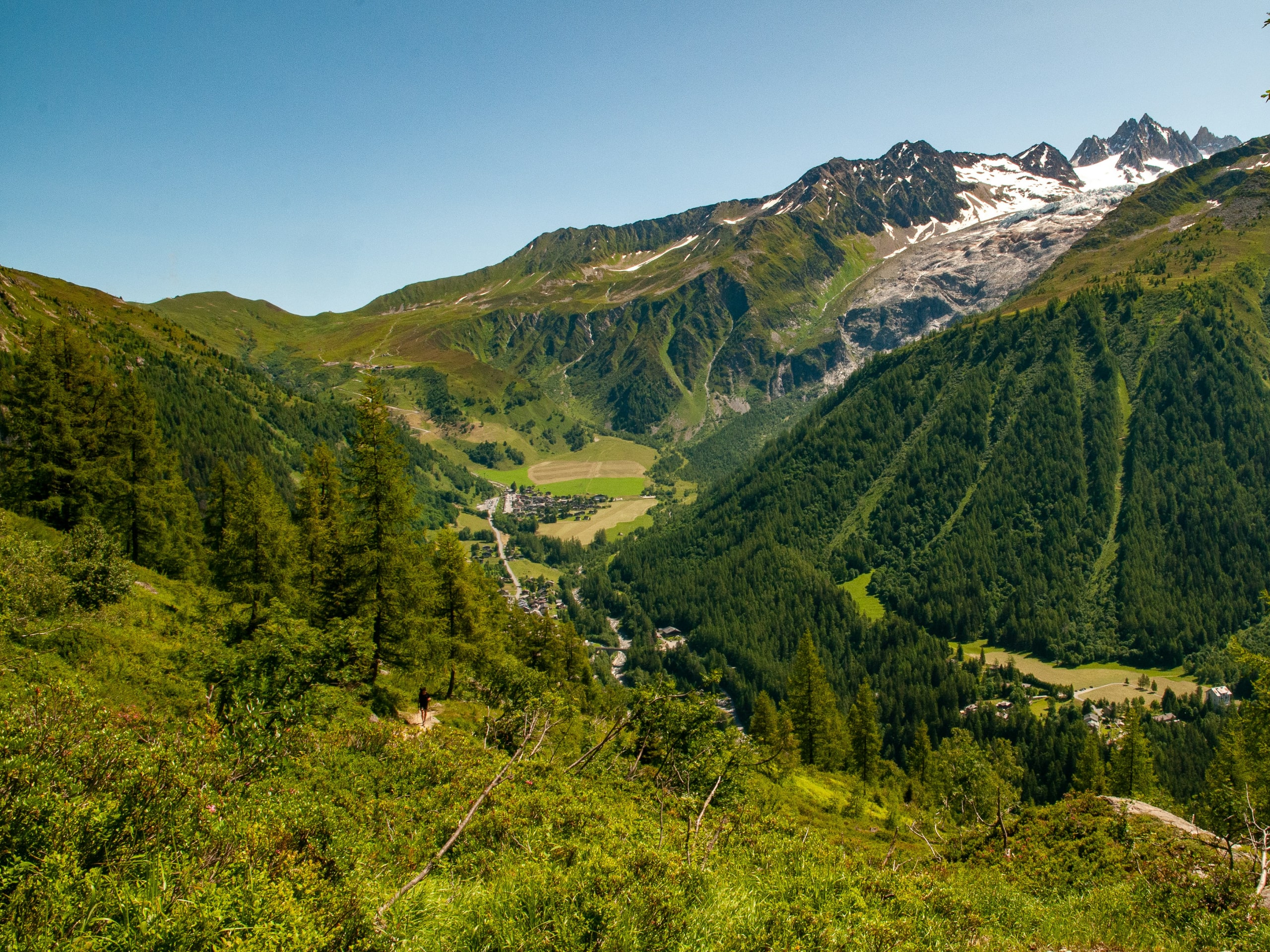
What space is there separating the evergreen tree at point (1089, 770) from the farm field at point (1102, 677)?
67608mm

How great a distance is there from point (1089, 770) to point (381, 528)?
80.4m

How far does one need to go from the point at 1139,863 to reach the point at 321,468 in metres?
56.3

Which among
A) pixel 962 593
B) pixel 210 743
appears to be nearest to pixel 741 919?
pixel 210 743

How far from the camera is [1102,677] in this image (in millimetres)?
138375

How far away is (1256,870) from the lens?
21.2 m

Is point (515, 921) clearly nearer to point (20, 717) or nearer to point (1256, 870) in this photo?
point (20, 717)

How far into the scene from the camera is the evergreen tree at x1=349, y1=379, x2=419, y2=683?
119 feet

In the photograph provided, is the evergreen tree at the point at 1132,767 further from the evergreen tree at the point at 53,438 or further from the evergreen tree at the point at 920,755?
the evergreen tree at the point at 53,438

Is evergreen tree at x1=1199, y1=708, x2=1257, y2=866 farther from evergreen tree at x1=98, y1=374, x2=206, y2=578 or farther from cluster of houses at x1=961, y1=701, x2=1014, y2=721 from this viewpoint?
evergreen tree at x1=98, y1=374, x2=206, y2=578

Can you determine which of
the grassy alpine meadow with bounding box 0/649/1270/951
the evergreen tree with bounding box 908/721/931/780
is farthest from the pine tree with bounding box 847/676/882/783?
the grassy alpine meadow with bounding box 0/649/1270/951

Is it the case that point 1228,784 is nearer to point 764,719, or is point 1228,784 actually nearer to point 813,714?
point 813,714

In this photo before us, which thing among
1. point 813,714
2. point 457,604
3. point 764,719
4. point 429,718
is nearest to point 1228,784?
point 813,714

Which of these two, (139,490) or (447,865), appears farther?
(139,490)

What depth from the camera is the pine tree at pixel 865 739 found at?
72.1m
